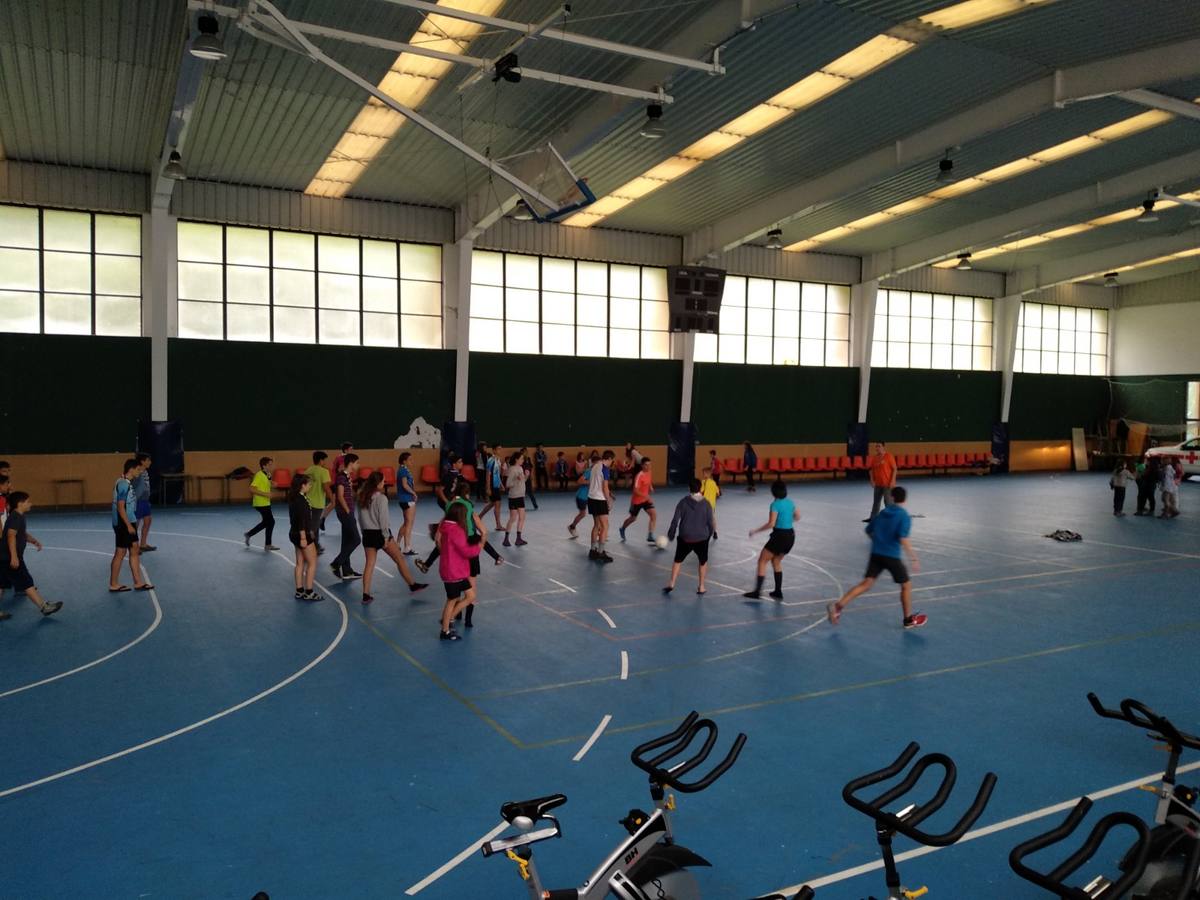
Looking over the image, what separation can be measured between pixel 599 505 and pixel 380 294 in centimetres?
1532

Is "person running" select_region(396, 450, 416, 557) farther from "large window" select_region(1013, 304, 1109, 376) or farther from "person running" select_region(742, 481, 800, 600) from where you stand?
"large window" select_region(1013, 304, 1109, 376)

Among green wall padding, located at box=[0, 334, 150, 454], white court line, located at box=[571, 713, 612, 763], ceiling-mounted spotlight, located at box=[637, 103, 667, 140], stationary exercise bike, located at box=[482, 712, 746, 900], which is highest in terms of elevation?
ceiling-mounted spotlight, located at box=[637, 103, 667, 140]

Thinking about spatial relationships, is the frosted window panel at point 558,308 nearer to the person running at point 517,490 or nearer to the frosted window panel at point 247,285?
the frosted window panel at point 247,285

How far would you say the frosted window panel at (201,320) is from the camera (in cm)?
2562

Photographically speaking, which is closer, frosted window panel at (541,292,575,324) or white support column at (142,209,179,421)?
white support column at (142,209,179,421)

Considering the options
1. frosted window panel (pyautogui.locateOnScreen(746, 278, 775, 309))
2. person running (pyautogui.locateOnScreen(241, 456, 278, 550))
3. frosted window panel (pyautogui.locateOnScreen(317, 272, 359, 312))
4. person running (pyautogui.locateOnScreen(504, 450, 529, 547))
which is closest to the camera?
person running (pyautogui.locateOnScreen(241, 456, 278, 550))

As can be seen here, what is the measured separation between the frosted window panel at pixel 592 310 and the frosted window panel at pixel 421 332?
523 centimetres

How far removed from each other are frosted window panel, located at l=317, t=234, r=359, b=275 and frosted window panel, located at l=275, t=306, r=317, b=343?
1.57m

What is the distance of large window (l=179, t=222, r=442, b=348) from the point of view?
2577 centimetres

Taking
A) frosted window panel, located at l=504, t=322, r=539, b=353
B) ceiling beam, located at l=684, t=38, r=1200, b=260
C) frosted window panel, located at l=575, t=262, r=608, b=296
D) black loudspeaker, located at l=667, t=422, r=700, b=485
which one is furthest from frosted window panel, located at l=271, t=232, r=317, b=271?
black loudspeaker, located at l=667, t=422, r=700, b=485

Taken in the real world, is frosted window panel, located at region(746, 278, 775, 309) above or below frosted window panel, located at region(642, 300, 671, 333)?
above

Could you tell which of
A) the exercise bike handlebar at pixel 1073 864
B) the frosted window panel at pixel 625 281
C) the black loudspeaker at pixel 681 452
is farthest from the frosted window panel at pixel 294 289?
the exercise bike handlebar at pixel 1073 864

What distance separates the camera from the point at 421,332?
28.9 metres

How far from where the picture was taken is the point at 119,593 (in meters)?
12.9
